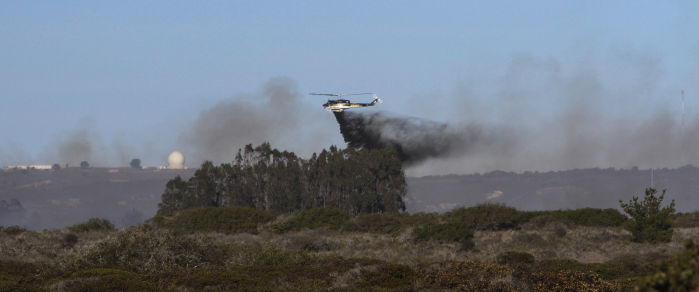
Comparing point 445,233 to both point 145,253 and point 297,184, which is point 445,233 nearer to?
point 145,253

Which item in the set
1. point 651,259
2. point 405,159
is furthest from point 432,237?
point 405,159

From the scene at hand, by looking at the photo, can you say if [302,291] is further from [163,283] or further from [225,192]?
[225,192]

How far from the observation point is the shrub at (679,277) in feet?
29.9

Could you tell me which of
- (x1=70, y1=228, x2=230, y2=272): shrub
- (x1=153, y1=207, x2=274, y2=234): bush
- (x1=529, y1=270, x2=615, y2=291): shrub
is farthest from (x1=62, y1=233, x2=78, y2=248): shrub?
(x1=529, y1=270, x2=615, y2=291): shrub

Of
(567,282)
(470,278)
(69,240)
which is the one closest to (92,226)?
(69,240)

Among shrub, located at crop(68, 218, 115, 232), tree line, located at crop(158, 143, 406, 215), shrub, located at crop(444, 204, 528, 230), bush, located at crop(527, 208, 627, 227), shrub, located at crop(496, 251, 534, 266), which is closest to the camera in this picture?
shrub, located at crop(496, 251, 534, 266)

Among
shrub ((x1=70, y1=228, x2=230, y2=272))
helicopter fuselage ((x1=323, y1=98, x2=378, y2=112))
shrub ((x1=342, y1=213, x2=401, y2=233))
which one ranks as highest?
helicopter fuselage ((x1=323, y1=98, x2=378, y2=112))

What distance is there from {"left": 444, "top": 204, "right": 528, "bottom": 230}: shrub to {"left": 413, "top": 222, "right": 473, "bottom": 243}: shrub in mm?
8982

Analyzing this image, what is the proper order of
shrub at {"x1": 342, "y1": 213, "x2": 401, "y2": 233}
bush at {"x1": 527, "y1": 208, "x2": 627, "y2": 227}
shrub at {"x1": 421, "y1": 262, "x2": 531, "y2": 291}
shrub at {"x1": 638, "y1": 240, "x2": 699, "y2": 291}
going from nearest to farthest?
shrub at {"x1": 638, "y1": 240, "x2": 699, "y2": 291} → shrub at {"x1": 421, "y1": 262, "x2": 531, "y2": 291} → bush at {"x1": 527, "y1": 208, "x2": 627, "y2": 227} → shrub at {"x1": 342, "y1": 213, "x2": 401, "y2": 233}

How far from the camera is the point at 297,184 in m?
87.7

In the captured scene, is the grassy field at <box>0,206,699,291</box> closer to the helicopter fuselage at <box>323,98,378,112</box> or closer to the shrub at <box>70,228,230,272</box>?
the shrub at <box>70,228,230,272</box>

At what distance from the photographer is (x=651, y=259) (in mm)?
36062

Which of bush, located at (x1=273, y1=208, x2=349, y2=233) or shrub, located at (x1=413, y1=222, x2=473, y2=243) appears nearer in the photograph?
shrub, located at (x1=413, y1=222, x2=473, y2=243)

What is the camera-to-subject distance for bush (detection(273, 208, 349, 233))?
63.2 m
